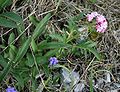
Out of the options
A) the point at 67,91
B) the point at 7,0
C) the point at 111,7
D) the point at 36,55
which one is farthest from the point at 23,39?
the point at 111,7

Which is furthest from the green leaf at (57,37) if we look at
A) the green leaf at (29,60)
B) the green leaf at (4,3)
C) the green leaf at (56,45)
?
the green leaf at (4,3)

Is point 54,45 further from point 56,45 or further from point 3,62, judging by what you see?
point 3,62

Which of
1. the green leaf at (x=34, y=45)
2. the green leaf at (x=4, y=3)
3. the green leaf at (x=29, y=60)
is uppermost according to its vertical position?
the green leaf at (x=4, y=3)

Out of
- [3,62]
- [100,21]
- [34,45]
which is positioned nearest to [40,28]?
[34,45]

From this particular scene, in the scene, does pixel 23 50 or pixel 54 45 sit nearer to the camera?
pixel 23 50

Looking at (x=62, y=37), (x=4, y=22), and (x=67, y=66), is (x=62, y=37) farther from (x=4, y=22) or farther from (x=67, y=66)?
(x=4, y=22)

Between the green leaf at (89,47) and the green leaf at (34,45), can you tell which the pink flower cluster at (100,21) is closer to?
the green leaf at (89,47)

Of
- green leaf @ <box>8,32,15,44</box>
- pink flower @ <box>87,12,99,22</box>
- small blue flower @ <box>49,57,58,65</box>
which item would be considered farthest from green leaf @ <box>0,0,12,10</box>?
pink flower @ <box>87,12,99,22</box>

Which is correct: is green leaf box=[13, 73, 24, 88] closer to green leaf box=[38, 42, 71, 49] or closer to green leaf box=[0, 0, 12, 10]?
green leaf box=[38, 42, 71, 49]
